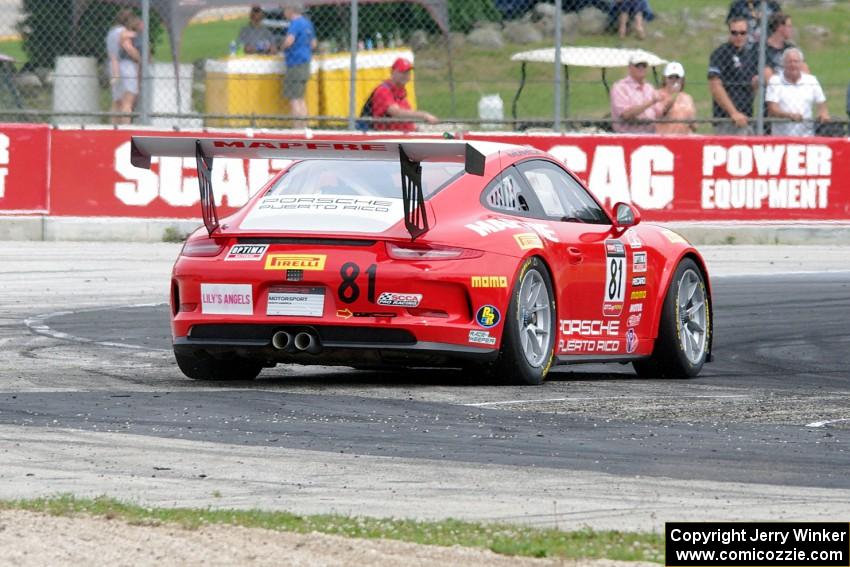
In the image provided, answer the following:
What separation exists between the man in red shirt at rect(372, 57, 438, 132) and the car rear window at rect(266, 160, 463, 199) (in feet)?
32.6

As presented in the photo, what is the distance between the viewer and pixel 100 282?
51.1 ft

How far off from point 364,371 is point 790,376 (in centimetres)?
250

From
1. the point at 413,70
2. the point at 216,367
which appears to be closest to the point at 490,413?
the point at 216,367

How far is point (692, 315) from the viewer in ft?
36.2

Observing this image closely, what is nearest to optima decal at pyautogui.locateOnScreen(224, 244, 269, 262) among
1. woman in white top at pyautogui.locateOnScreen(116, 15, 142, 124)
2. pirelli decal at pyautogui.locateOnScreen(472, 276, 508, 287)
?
pirelli decal at pyautogui.locateOnScreen(472, 276, 508, 287)

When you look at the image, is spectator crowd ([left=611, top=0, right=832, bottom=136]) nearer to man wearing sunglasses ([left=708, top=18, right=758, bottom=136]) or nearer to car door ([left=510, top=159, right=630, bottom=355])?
man wearing sunglasses ([left=708, top=18, right=758, bottom=136])

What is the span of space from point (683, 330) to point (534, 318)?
5.24 feet

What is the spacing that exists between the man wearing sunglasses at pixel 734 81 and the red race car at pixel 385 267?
10.9 metres

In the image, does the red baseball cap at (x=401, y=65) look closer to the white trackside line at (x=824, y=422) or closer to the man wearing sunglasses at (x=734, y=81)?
the man wearing sunglasses at (x=734, y=81)

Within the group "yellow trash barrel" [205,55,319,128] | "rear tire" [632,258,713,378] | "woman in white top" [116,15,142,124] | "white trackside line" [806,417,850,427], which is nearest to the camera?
"white trackside line" [806,417,850,427]

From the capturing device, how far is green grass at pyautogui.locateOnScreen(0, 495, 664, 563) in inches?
206

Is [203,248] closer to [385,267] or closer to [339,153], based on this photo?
[339,153]

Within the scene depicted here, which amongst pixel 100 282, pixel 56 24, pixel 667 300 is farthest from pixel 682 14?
pixel 667 300

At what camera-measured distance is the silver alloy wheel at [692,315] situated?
10.9 meters
